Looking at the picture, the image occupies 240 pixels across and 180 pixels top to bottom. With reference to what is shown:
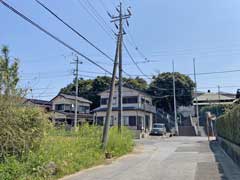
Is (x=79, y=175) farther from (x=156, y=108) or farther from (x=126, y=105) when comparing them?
(x=156, y=108)

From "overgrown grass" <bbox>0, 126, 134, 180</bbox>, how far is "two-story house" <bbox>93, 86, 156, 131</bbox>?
22.1 metres

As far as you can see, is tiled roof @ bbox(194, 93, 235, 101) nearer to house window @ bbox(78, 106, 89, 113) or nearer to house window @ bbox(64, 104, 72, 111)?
house window @ bbox(78, 106, 89, 113)

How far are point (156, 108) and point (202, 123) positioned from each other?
8.18 metres

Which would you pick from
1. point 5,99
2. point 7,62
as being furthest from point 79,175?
point 7,62

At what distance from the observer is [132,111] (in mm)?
37125

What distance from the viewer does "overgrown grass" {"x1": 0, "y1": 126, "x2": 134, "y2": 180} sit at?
7.20m

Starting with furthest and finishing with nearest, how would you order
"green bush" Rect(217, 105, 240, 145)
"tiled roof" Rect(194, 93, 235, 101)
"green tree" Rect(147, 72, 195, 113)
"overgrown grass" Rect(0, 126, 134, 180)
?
"tiled roof" Rect(194, 93, 235, 101) < "green tree" Rect(147, 72, 195, 113) < "green bush" Rect(217, 105, 240, 145) < "overgrown grass" Rect(0, 126, 134, 180)

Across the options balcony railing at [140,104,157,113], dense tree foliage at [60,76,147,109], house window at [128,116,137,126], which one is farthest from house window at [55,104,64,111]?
balcony railing at [140,104,157,113]

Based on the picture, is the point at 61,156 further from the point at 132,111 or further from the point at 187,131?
the point at 187,131

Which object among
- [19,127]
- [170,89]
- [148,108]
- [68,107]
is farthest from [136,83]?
[19,127]

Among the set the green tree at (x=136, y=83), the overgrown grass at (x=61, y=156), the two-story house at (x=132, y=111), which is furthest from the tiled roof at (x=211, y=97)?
the overgrown grass at (x=61, y=156)

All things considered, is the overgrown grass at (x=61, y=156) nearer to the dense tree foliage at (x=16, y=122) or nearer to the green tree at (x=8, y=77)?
the dense tree foliage at (x=16, y=122)

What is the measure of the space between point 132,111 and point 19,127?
1168 inches

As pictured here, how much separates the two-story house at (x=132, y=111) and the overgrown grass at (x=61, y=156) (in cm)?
2212
